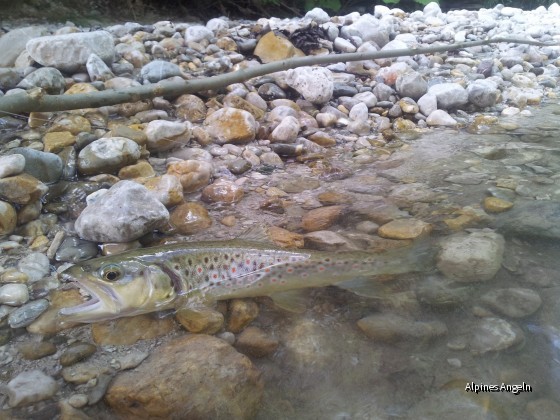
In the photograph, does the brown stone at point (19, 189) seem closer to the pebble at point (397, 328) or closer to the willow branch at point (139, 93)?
the willow branch at point (139, 93)

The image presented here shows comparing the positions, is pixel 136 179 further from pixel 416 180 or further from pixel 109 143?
pixel 416 180

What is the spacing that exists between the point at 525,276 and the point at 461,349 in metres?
0.88

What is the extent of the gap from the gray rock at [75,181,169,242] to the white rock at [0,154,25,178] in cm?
73

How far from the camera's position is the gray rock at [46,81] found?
17.2 ft

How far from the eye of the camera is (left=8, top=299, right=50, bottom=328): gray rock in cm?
254

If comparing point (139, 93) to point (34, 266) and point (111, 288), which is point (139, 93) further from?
point (111, 288)

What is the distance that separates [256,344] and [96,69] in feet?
15.1

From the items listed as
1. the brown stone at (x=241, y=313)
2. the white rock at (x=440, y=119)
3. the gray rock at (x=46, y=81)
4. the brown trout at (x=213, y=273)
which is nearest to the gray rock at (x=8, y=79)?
the gray rock at (x=46, y=81)

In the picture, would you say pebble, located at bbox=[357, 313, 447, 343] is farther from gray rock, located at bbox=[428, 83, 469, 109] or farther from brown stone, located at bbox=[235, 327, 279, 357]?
gray rock, located at bbox=[428, 83, 469, 109]

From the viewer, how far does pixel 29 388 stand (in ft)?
6.86

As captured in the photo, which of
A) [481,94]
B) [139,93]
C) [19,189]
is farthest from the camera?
[481,94]

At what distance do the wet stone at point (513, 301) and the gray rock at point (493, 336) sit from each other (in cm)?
11

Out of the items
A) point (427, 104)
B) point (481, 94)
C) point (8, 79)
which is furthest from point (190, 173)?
point (481, 94)

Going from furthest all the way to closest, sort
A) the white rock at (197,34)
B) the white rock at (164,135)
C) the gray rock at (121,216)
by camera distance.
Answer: the white rock at (197,34), the white rock at (164,135), the gray rock at (121,216)
